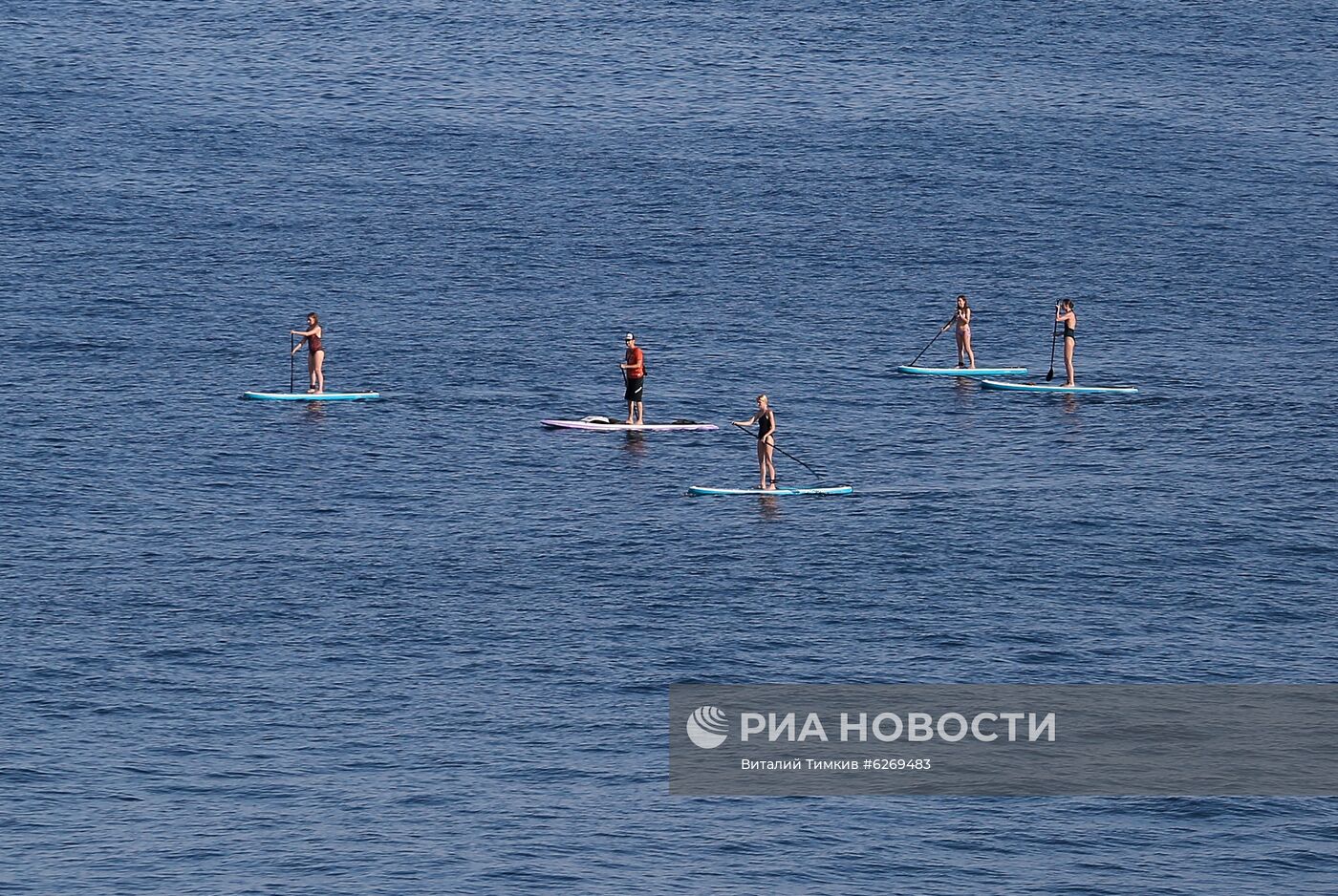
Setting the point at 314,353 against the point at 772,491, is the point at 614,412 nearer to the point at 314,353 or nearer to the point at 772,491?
the point at 314,353

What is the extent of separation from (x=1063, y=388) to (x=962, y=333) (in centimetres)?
463

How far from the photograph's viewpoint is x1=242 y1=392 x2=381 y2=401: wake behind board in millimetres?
72438

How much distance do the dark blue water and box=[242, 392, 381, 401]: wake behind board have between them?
3.43 ft

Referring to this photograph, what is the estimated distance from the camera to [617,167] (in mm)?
110375

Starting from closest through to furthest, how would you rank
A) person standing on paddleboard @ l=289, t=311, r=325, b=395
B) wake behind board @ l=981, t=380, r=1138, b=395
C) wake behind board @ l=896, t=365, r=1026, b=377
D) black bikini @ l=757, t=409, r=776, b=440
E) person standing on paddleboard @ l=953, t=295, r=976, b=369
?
black bikini @ l=757, t=409, r=776, b=440
person standing on paddleboard @ l=289, t=311, r=325, b=395
wake behind board @ l=981, t=380, r=1138, b=395
person standing on paddleboard @ l=953, t=295, r=976, b=369
wake behind board @ l=896, t=365, r=1026, b=377

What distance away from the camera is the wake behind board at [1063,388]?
74812 millimetres

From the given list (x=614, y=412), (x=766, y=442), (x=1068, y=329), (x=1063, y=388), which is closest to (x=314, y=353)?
(x=614, y=412)

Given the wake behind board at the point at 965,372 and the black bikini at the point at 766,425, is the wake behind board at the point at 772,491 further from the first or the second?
the wake behind board at the point at 965,372

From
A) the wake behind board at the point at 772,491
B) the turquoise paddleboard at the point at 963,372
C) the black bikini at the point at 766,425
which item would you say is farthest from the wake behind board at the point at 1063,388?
the black bikini at the point at 766,425

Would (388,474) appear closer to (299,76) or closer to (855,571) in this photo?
(855,571)

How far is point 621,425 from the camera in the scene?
225ft

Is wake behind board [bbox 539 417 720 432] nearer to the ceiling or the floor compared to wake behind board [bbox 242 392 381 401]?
nearer to the floor

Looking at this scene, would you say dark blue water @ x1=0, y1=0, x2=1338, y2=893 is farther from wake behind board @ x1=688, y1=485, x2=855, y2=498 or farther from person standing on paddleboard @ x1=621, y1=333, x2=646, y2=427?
person standing on paddleboard @ x1=621, y1=333, x2=646, y2=427

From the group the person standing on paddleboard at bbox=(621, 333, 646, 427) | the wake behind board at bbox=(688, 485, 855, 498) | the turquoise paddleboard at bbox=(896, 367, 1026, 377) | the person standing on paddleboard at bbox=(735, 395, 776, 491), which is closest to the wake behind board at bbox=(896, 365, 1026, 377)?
the turquoise paddleboard at bbox=(896, 367, 1026, 377)
